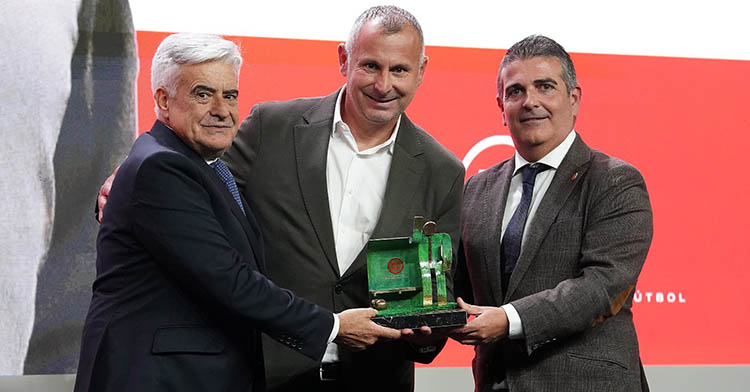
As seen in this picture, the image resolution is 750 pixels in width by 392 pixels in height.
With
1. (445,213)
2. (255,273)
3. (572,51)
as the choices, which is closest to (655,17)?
(572,51)

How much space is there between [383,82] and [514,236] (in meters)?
0.72

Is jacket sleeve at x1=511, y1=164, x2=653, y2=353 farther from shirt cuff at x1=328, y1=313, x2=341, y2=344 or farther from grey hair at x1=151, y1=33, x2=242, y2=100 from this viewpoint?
grey hair at x1=151, y1=33, x2=242, y2=100

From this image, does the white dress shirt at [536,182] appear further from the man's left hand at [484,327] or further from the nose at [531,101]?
the man's left hand at [484,327]

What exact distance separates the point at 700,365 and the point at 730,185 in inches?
39.8

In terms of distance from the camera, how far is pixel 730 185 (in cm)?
444

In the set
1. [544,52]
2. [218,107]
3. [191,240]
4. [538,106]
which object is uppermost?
[544,52]

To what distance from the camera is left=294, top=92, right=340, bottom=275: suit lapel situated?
275 cm

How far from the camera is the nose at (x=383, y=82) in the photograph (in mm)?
2801

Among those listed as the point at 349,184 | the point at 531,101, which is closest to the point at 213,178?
the point at 349,184

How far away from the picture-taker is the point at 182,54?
231cm

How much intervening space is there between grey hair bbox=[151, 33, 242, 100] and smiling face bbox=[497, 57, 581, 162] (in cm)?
114

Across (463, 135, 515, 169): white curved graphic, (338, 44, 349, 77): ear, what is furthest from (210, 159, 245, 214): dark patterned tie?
(463, 135, 515, 169): white curved graphic

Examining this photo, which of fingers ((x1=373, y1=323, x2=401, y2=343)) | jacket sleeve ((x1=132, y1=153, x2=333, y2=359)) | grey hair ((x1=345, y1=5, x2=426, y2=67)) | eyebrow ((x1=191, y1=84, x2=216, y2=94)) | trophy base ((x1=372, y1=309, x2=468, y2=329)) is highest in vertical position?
grey hair ((x1=345, y1=5, x2=426, y2=67))

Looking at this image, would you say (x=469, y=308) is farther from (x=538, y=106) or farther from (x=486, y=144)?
(x=486, y=144)
